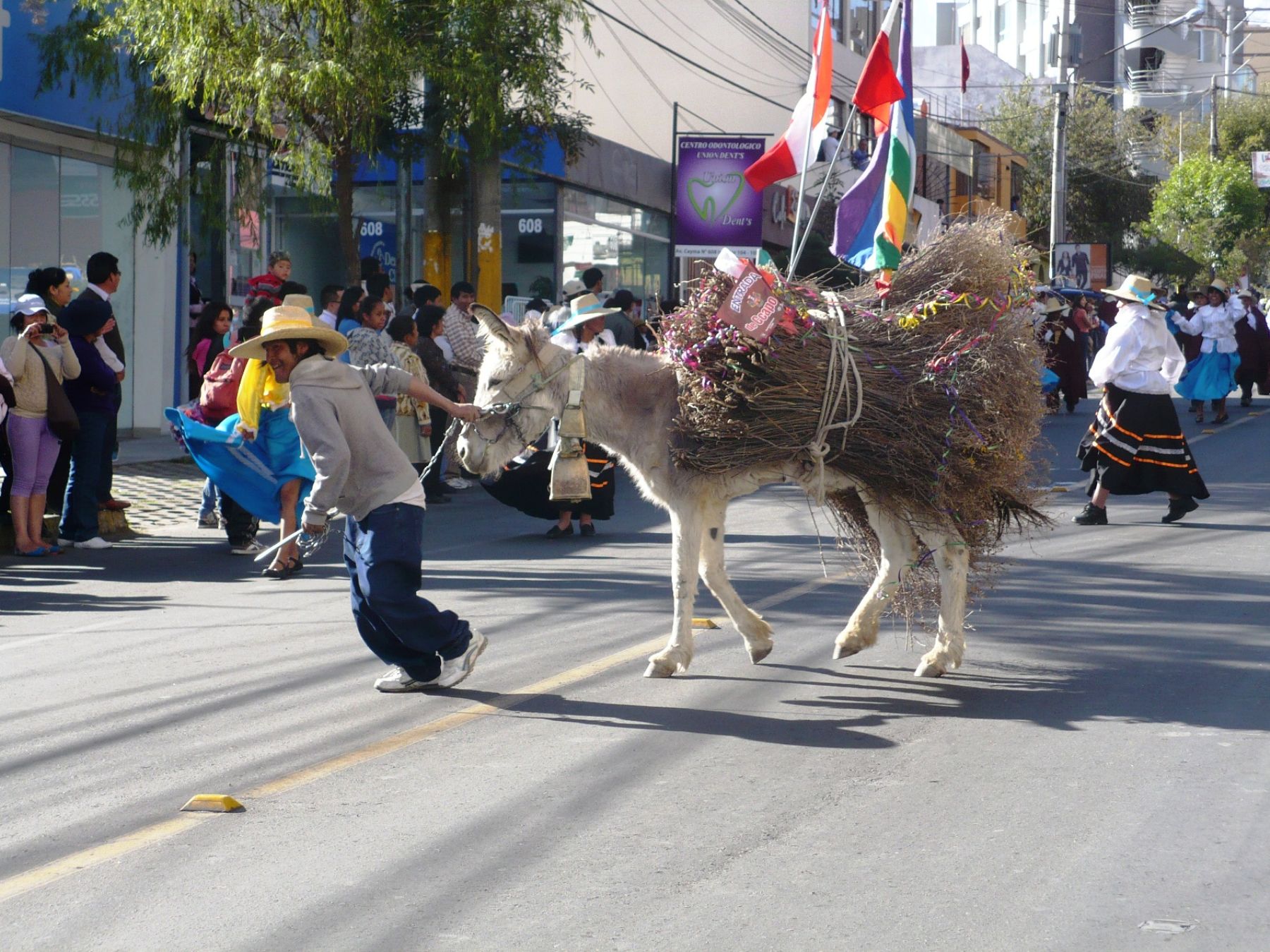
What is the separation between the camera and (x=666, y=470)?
24.2ft

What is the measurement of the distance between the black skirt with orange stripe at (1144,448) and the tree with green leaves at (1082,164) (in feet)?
148

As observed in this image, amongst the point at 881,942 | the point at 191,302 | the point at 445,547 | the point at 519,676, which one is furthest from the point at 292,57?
the point at 881,942

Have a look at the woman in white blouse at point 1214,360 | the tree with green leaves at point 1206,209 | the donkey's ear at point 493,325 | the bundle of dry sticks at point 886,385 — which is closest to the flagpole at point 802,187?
the bundle of dry sticks at point 886,385

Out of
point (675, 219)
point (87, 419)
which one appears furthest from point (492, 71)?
point (675, 219)

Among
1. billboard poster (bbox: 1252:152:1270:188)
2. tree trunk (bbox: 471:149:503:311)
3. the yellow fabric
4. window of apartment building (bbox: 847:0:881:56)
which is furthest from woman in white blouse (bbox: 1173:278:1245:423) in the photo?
billboard poster (bbox: 1252:152:1270:188)

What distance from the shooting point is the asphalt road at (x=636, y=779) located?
4.43 m

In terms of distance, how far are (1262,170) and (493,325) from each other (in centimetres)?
6775

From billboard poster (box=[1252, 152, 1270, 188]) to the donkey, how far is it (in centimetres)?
6649

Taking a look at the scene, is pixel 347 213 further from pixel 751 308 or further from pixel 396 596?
pixel 751 308

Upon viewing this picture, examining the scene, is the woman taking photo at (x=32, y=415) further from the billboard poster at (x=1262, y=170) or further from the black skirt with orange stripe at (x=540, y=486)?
the billboard poster at (x=1262, y=170)

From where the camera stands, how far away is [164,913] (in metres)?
4.49

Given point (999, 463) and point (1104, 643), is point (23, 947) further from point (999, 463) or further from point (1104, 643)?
point (1104, 643)

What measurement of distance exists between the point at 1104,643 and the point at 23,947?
5.71m

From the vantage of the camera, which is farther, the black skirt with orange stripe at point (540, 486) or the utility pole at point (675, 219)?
the utility pole at point (675, 219)
